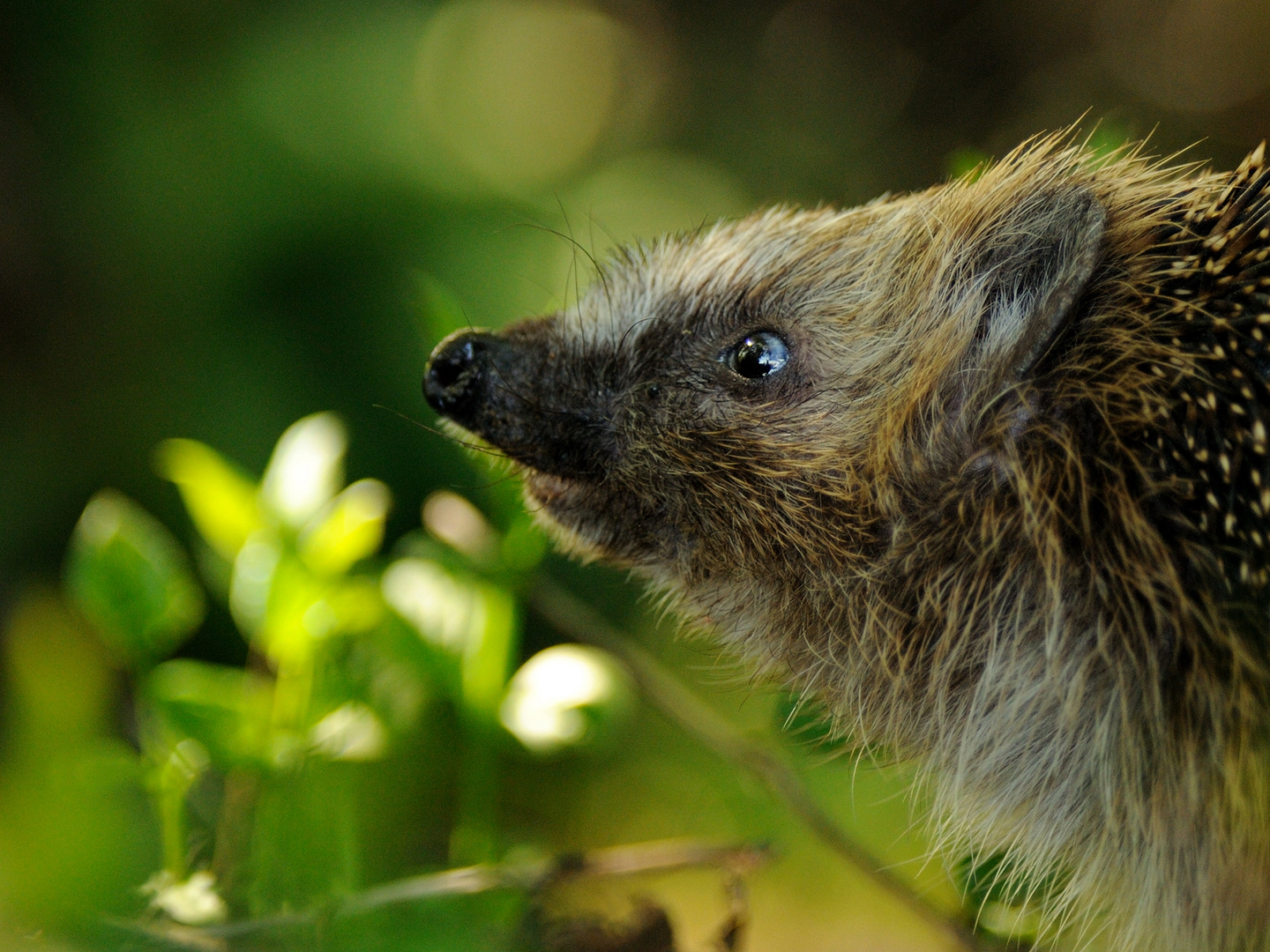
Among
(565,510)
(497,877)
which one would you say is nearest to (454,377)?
(565,510)

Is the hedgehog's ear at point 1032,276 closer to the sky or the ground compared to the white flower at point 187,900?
closer to the sky

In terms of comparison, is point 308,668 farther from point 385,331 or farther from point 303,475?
point 385,331

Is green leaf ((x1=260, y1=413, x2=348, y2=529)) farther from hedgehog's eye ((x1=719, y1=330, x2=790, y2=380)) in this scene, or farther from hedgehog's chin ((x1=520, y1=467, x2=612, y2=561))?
hedgehog's eye ((x1=719, y1=330, x2=790, y2=380))

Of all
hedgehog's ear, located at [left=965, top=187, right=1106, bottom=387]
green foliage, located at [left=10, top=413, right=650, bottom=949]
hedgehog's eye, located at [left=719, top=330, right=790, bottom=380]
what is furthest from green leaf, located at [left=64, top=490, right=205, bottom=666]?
hedgehog's ear, located at [left=965, top=187, right=1106, bottom=387]

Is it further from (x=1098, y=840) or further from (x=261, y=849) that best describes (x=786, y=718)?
(x=261, y=849)

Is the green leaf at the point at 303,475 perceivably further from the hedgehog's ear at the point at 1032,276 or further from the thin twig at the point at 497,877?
the hedgehog's ear at the point at 1032,276

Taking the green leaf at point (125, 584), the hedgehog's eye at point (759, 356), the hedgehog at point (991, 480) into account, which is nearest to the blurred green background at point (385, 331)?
the green leaf at point (125, 584)

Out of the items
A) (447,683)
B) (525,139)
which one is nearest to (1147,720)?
(447,683)
